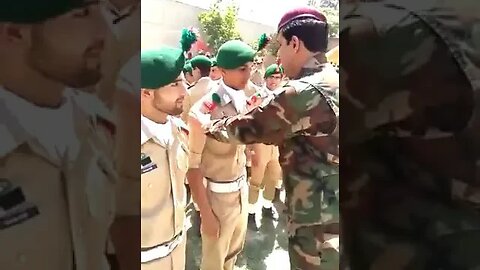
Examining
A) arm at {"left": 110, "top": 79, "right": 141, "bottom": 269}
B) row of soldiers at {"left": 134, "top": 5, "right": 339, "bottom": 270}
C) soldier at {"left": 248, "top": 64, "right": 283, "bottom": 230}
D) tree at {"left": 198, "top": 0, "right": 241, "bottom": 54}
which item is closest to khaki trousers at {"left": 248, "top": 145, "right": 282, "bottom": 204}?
soldier at {"left": 248, "top": 64, "right": 283, "bottom": 230}

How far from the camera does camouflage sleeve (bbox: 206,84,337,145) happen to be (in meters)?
2.22

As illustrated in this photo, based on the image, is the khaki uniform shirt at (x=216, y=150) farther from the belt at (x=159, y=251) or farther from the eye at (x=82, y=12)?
the eye at (x=82, y=12)

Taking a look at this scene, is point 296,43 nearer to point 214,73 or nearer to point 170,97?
point 170,97

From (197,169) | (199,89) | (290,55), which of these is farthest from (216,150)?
(199,89)

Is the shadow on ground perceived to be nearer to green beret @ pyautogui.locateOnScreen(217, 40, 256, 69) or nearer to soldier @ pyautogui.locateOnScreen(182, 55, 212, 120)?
soldier @ pyautogui.locateOnScreen(182, 55, 212, 120)

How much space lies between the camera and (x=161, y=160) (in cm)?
245

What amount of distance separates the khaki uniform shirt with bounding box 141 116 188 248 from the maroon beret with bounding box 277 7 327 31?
0.61 metres

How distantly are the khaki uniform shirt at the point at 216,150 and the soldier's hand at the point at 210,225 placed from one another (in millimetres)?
202

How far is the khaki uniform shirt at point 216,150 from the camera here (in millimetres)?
3387

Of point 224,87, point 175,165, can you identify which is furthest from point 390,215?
point 224,87

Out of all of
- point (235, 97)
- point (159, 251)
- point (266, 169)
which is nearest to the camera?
point (159, 251)

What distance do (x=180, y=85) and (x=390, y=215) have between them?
5.20ft

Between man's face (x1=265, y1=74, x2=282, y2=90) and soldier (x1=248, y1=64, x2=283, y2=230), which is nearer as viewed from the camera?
soldier (x1=248, y1=64, x2=283, y2=230)

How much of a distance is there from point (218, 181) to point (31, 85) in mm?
2462
